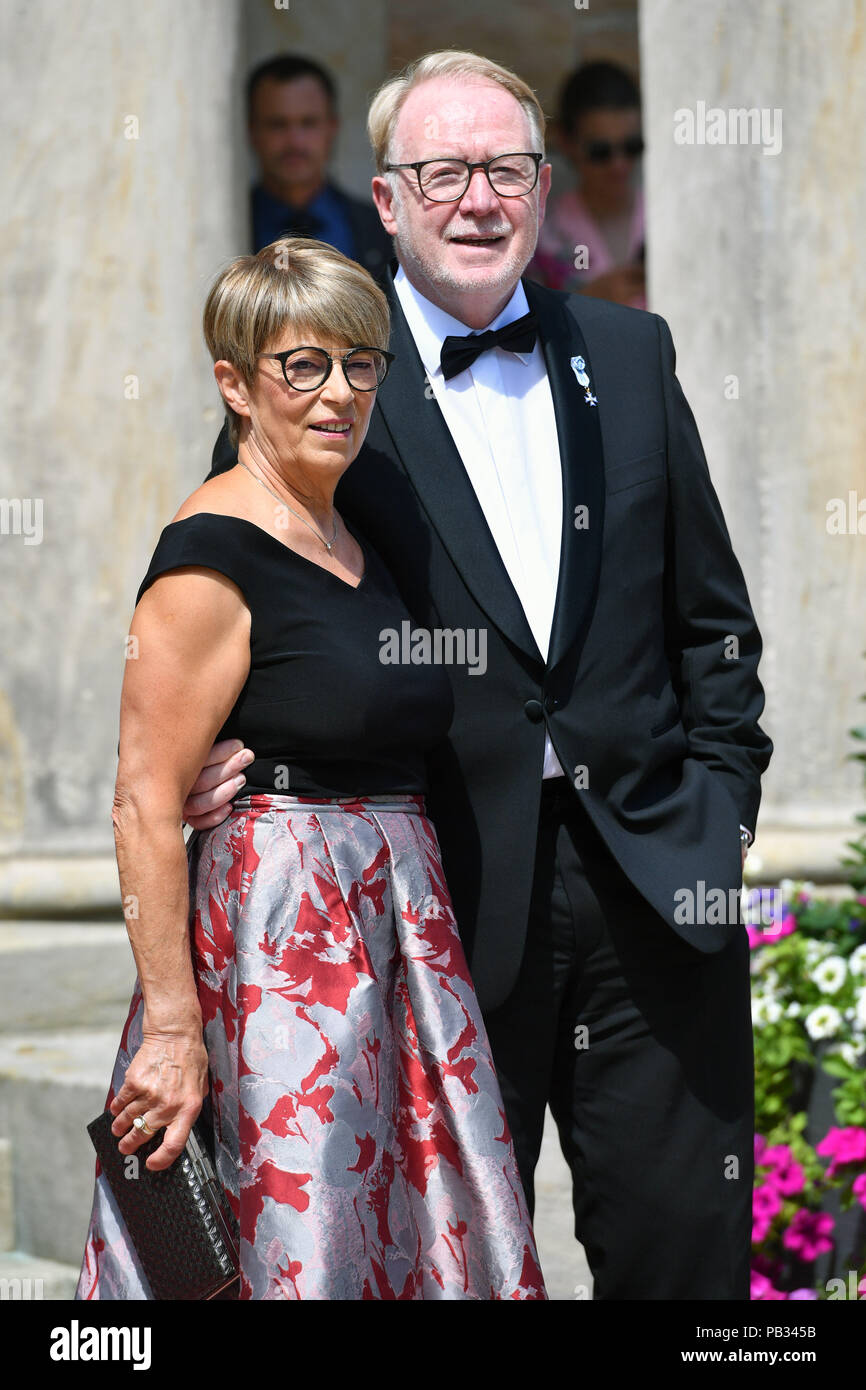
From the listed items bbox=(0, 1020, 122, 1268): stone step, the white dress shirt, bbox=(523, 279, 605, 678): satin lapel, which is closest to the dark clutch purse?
the white dress shirt

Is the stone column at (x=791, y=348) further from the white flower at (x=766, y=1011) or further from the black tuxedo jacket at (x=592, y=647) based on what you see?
the black tuxedo jacket at (x=592, y=647)

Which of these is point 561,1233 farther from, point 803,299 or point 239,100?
point 239,100

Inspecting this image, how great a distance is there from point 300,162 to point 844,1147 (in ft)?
14.3

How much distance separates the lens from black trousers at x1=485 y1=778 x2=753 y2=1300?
8.62 feet

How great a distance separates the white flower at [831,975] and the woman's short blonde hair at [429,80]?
2049 millimetres

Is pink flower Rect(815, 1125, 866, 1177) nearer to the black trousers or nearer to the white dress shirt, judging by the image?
the black trousers

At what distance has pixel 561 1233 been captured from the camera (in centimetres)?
377

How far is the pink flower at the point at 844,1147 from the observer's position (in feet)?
11.9

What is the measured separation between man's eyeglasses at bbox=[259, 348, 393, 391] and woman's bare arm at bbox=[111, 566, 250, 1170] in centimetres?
31

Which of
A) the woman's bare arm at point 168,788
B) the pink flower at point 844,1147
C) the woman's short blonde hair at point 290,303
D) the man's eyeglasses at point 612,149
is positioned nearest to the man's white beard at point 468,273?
the woman's short blonde hair at point 290,303

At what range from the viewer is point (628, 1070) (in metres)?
2.66

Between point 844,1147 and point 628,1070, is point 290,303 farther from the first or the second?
point 844,1147
